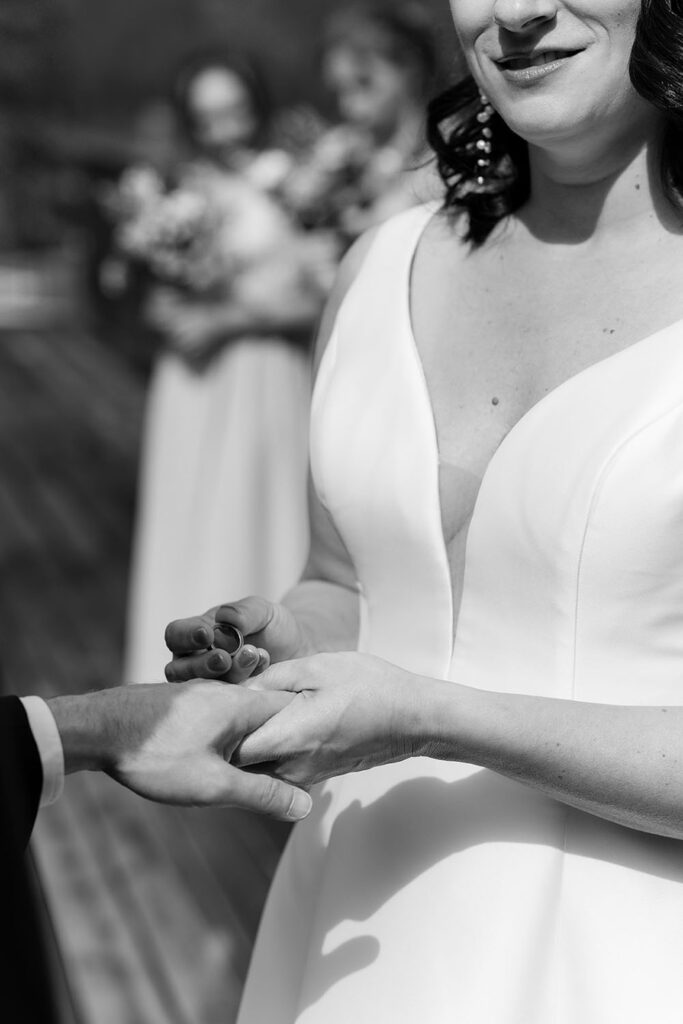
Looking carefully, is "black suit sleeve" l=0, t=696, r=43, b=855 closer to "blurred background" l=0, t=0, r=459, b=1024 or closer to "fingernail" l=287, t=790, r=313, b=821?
"fingernail" l=287, t=790, r=313, b=821

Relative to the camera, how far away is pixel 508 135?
205 centimetres

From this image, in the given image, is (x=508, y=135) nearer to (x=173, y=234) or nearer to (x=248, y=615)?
(x=248, y=615)

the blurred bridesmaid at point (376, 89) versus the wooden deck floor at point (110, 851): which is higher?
the blurred bridesmaid at point (376, 89)

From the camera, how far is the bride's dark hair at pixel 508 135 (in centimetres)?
166

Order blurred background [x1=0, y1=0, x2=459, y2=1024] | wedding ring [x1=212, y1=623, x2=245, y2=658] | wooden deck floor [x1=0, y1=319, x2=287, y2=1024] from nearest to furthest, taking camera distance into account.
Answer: wedding ring [x1=212, y1=623, x2=245, y2=658], wooden deck floor [x1=0, y1=319, x2=287, y2=1024], blurred background [x1=0, y1=0, x2=459, y2=1024]

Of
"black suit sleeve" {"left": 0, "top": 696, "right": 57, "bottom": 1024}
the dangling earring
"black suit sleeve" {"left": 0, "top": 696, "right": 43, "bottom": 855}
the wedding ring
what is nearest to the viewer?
"black suit sleeve" {"left": 0, "top": 696, "right": 57, "bottom": 1024}

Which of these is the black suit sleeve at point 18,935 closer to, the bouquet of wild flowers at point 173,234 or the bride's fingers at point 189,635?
the bride's fingers at point 189,635

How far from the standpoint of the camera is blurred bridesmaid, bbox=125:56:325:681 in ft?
17.4

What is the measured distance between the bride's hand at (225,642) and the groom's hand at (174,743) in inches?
4.4

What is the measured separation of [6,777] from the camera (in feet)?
3.90

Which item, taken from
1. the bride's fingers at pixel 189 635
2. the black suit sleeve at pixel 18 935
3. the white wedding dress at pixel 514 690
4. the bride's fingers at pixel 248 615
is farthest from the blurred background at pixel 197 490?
the black suit sleeve at pixel 18 935

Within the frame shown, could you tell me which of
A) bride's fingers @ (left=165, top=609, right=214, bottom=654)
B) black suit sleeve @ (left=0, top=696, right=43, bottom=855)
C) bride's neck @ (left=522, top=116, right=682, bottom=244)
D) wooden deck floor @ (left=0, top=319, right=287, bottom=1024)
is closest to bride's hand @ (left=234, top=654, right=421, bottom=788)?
bride's fingers @ (left=165, top=609, right=214, bottom=654)

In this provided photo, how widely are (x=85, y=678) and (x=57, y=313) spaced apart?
11857mm

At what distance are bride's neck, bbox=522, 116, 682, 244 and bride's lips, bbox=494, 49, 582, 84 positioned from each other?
121 mm
